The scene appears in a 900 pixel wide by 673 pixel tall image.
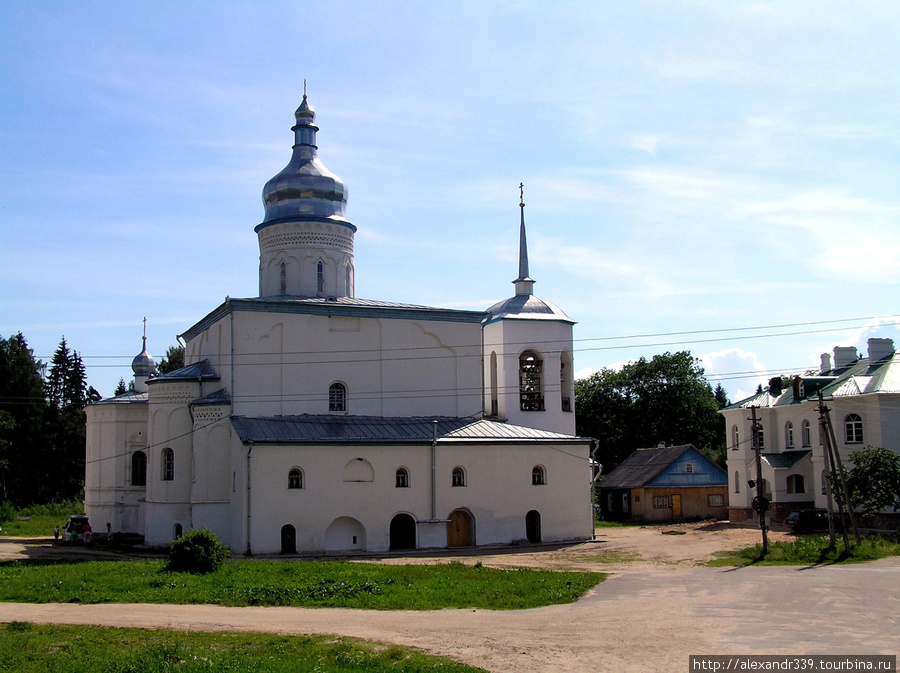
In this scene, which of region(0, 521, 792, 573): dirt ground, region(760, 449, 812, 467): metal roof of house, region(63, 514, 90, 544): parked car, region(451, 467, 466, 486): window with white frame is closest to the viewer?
region(0, 521, 792, 573): dirt ground

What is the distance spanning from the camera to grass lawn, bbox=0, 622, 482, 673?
441 inches

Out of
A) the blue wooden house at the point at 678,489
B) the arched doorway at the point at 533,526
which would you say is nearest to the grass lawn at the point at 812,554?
the arched doorway at the point at 533,526

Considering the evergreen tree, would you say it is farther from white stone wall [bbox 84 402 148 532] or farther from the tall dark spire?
the tall dark spire

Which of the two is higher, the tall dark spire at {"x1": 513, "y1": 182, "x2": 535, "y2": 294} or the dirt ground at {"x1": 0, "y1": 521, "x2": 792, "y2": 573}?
the tall dark spire at {"x1": 513, "y1": 182, "x2": 535, "y2": 294}

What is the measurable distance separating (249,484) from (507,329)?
12.6 meters

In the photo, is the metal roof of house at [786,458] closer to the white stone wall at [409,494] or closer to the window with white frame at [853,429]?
the window with white frame at [853,429]

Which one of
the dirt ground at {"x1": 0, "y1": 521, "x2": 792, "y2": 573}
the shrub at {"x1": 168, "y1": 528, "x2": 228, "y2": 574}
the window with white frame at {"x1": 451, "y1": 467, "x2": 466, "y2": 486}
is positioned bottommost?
the dirt ground at {"x1": 0, "y1": 521, "x2": 792, "y2": 573}

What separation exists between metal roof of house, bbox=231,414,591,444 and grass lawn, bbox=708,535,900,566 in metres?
8.73

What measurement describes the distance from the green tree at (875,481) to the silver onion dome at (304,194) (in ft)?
67.3

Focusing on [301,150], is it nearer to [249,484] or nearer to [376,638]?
[249,484]

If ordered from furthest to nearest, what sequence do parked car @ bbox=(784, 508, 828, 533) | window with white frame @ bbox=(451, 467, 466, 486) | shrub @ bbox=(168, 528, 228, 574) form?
1. parked car @ bbox=(784, 508, 828, 533)
2. window with white frame @ bbox=(451, 467, 466, 486)
3. shrub @ bbox=(168, 528, 228, 574)

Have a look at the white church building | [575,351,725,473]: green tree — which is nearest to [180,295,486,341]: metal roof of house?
the white church building

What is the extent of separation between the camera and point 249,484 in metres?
27.6

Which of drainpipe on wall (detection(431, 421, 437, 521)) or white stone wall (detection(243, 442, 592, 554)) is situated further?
drainpipe on wall (detection(431, 421, 437, 521))
